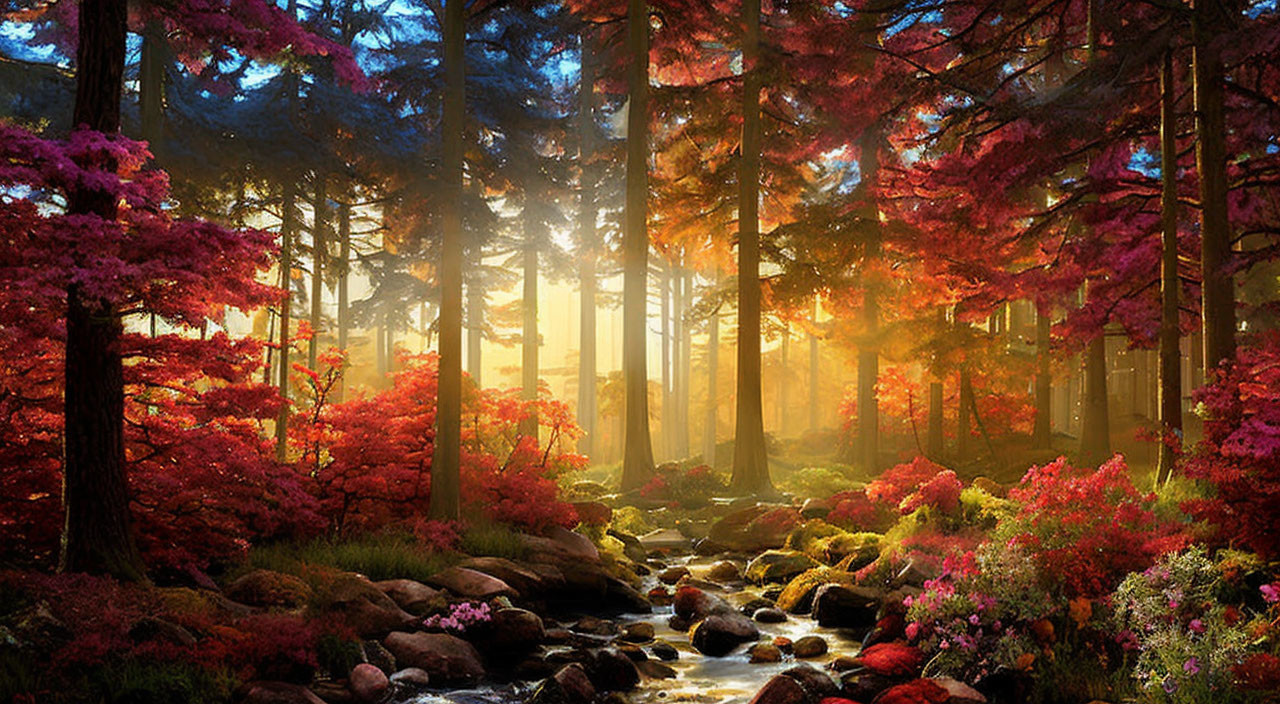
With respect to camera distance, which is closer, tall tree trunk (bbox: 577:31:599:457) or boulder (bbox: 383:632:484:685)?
boulder (bbox: 383:632:484:685)

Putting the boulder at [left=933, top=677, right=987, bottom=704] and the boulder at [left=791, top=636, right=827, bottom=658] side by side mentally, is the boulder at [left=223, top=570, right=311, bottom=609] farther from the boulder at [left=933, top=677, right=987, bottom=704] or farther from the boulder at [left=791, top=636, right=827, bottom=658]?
the boulder at [left=933, top=677, right=987, bottom=704]

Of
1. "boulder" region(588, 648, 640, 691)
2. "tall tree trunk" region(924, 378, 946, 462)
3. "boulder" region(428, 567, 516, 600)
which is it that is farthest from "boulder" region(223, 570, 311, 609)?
"tall tree trunk" region(924, 378, 946, 462)

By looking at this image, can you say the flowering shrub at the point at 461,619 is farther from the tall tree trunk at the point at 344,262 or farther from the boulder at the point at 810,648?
the tall tree trunk at the point at 344,262

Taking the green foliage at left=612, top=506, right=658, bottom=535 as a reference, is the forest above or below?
above

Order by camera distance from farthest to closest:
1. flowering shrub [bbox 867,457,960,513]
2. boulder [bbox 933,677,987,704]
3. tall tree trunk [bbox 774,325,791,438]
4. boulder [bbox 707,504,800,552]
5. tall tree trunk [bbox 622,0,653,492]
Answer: tall tree trunk [bbox 774,325,791,438] → tall tree trunk [bbox 622,0,653,492] → boulder [bbox 707,504,800,552] → flowering shrub [bbox 867,457,960,513] → boulder [bbox 933,677,987,704]

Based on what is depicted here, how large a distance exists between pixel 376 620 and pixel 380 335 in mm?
28292

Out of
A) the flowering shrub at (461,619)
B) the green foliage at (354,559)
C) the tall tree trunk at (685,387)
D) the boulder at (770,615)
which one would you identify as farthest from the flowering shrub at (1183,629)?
the tall tree trunk at (685,387)

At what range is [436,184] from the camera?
12648 mm

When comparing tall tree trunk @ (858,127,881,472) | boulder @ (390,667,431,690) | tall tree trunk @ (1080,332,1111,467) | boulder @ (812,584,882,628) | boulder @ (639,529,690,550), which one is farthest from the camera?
tall tree trunk @ (858,127,881,472)

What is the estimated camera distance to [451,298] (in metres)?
12.4

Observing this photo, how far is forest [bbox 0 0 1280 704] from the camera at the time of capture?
23.4ft

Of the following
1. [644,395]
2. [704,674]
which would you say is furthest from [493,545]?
[644,395]

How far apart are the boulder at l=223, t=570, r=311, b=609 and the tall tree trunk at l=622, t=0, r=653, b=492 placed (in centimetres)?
1145

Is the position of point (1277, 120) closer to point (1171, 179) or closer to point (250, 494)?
point (1171, 179)
